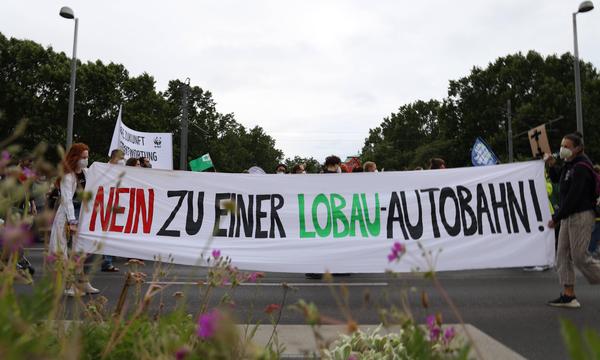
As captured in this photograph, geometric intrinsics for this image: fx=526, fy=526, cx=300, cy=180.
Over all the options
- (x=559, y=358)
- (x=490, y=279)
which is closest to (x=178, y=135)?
(x=490, y=279)

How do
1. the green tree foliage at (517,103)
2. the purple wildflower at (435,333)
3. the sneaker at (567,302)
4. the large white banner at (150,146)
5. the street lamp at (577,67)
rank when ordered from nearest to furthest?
the purple wildflower at (435,333)
the sneaker at (567,302)
the large white banner at (150,146)
the street lamp at (577,67)
the green tree foliage at (517,103)

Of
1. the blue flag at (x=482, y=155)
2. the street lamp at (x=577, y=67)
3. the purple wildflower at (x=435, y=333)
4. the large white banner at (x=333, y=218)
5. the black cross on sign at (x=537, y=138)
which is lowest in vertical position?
the purple wildflower at (x=435, y=333)

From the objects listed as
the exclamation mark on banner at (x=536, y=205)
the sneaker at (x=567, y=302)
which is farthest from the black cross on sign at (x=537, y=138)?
the sneaker at (x=567, y=302)

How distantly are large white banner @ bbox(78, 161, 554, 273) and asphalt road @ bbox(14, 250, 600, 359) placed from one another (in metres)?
0.50

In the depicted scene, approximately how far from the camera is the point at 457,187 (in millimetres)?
6539

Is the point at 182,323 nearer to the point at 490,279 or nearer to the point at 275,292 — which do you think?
the point at 275,292

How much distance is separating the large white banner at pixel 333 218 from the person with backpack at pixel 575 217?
0.27 metres

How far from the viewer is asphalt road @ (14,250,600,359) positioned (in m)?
4.74

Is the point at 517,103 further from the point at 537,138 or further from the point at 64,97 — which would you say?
the point at 537,138

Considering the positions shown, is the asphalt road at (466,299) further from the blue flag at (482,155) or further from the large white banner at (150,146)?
the blue flag at (482,155)

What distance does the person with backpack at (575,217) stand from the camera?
5688mm

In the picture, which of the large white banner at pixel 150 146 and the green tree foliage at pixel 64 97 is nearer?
the large white banner at pixel 150 146

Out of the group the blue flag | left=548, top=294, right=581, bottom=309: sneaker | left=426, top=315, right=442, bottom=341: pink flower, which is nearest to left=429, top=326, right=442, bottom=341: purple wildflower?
left=426, top=315, right=442, bottom=341: pink flower

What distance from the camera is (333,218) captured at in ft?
21.3
